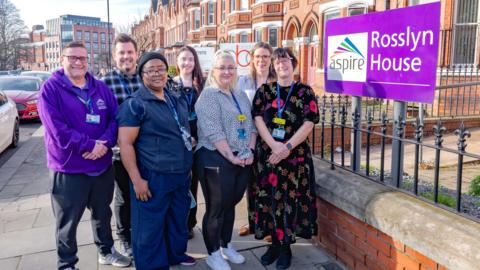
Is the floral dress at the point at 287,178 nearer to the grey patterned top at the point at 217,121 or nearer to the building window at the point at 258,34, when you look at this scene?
the grey patterned top at the point at 217,121

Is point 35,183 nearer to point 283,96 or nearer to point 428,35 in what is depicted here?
point 283,96

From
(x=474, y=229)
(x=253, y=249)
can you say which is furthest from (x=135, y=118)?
(x=474, y=229)

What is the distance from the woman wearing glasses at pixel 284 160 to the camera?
3.23 meters

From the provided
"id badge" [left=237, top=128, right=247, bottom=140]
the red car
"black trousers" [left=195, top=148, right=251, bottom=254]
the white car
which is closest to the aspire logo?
"id badge" [left=237, top=128, right=247, bottom=140]

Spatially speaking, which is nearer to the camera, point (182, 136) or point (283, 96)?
point (182, 136)

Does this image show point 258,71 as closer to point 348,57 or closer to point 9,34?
point 348,57

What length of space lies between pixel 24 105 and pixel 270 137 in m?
12.1

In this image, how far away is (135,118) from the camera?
2.88 metres

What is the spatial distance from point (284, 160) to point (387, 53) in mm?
1150

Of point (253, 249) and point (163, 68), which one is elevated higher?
point (163, 68)

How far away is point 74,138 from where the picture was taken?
293 centimetres

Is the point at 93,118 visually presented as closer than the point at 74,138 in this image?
No

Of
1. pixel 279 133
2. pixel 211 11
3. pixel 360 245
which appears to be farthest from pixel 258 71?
pixel 211 11

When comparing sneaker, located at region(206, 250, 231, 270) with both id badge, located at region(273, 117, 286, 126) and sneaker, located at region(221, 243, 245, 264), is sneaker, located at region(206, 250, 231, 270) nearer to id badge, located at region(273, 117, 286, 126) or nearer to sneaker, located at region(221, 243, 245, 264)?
sneaker, located at region(221, 243, 245, 264)
